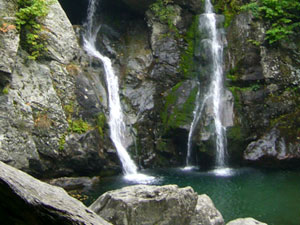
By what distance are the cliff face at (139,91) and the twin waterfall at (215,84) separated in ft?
0.92

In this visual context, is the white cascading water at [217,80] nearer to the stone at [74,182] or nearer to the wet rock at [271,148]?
the wet rock at [271,148]

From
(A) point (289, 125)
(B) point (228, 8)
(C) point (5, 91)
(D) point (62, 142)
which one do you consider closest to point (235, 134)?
(A) point (289, 125)

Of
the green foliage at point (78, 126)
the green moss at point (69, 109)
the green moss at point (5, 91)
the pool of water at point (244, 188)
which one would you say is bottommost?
the pool of water at point (244, 188)

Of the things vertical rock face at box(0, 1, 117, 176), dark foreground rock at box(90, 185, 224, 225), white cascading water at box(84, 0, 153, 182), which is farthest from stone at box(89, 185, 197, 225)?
white cascading water at box(84, 0, 153, 182)

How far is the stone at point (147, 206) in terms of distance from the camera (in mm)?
6145

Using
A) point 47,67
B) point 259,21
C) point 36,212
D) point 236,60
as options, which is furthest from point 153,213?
point 259,21

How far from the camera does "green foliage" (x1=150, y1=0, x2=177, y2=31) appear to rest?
16297 millimetres

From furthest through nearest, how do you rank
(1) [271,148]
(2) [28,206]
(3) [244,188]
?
1. (1) [271,148]
2. (3) [244,188]
3. (2) [28,206]

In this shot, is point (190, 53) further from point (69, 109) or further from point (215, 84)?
point (69, 109)

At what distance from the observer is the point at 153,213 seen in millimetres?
6340

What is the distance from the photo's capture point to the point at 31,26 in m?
12.2

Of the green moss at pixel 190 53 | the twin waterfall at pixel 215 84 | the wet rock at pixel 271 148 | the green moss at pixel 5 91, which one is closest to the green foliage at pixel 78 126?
the green moss at pixel 5 91

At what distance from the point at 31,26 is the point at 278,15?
10246 millimetres

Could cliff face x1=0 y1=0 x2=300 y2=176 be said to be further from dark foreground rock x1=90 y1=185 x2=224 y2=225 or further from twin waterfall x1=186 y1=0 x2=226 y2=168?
dark foreground rock x1=90 y1=185 x2=224 y2=225
